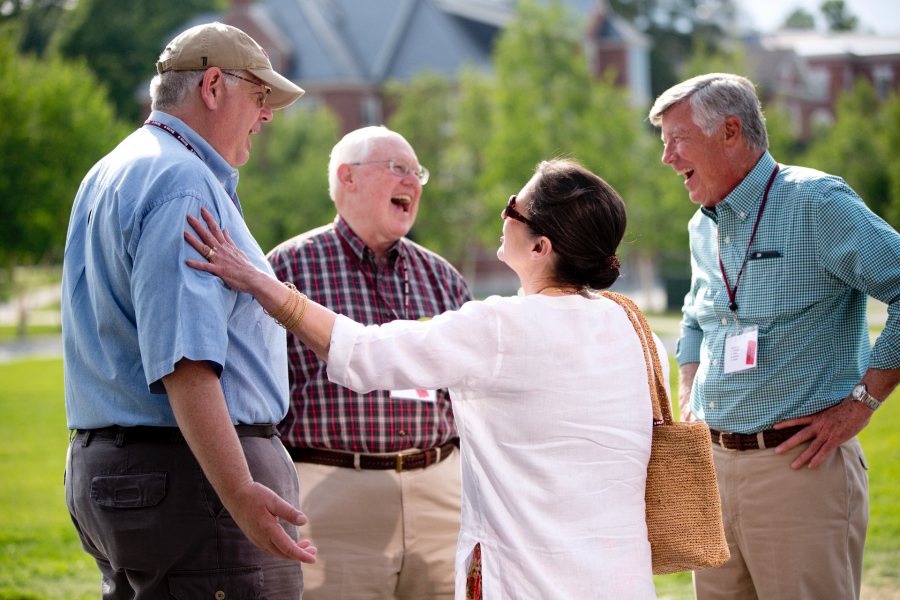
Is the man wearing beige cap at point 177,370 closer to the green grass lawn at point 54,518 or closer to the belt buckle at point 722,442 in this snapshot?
the belt buckle at point 722,442

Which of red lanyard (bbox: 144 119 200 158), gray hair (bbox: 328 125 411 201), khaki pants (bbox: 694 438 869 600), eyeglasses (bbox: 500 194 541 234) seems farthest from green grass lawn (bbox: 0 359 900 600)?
red lanyard (bbox: 144 119 200 158)

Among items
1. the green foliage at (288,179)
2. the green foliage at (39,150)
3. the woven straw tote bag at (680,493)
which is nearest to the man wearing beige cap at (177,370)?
the woven straw tote bag at (680,493)

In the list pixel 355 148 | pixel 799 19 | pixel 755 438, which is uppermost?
pixel 799 19

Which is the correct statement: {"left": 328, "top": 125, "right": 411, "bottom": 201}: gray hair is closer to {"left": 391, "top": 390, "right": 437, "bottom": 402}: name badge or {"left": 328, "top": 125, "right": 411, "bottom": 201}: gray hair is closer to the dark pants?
{"left": 391, "top": 390, "right": 437, "bottom": 402}: name badge

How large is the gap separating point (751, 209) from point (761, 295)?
1.13 feet

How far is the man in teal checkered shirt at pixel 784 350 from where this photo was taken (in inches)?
141

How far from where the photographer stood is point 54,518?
27.9 feet

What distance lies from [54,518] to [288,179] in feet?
93.9

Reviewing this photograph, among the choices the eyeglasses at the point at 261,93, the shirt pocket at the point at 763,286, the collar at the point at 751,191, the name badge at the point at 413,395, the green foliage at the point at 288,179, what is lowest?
the green foliage at the point at 288,179

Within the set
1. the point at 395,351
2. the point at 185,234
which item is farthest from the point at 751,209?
the point at 185,234

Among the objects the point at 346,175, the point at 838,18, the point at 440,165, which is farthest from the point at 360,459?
the point at 838,18

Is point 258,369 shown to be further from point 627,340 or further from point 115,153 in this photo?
point 627,340

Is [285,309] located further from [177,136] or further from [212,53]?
[212,53]

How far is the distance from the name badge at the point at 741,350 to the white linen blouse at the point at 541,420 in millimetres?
1121
